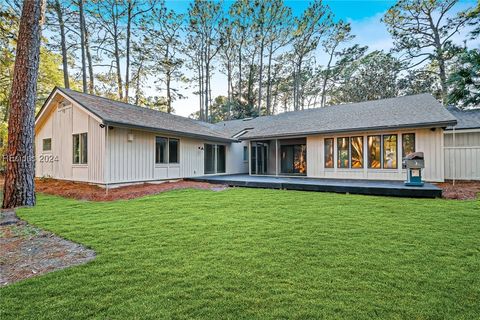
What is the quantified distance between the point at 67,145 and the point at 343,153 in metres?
11.8

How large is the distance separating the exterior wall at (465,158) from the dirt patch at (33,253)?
1201 cm

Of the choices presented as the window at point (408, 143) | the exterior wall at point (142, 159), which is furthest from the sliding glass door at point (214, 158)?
the window at point (408, 143)

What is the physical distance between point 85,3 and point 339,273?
1870 centimetres

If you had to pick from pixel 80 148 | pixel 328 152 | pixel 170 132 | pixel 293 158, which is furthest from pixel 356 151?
pixel 80 148

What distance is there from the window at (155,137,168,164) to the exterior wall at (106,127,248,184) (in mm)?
178

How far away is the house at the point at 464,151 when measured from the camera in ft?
31.4

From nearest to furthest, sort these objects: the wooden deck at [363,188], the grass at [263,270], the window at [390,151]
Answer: the grass at [263,270], the wooden deck at [363,188], the window at [390,151]

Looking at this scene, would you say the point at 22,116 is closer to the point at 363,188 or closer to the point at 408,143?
the point at 363,188

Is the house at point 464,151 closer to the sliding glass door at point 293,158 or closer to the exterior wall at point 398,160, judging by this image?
the exterior wall at point 398,160

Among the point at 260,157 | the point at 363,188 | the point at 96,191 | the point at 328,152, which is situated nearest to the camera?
the point at 363,188

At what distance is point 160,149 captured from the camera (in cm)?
1047

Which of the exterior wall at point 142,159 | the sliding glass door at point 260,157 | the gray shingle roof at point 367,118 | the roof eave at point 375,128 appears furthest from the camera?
the sliding glass door at point 260,157

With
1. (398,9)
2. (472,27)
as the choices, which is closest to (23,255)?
(472,27)

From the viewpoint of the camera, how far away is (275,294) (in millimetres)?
2047
